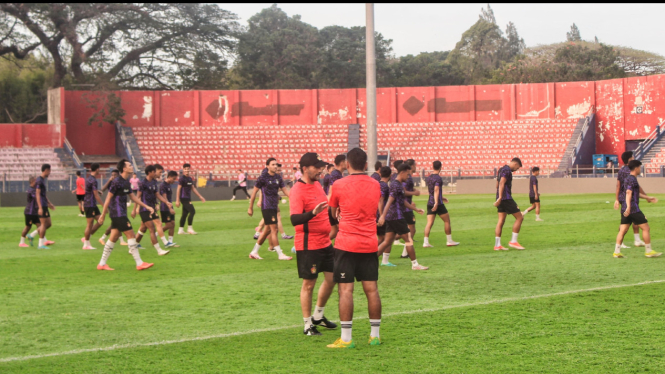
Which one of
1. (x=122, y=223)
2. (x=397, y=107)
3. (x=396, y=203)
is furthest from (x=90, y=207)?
(x=397, y=107)

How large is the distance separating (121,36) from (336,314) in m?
58.8

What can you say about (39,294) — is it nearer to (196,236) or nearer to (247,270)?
(247,270)

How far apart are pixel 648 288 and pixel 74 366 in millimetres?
7034

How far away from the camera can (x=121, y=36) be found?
2427 inches

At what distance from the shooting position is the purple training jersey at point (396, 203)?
11.4 meters

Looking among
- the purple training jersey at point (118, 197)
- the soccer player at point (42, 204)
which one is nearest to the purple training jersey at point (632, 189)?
the purple training jersey at point (118, 197)

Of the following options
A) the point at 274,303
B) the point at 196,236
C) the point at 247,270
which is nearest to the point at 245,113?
the point at 196,236

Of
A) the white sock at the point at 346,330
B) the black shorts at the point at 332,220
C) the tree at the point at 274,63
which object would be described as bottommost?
the white sock at the point at 346,330

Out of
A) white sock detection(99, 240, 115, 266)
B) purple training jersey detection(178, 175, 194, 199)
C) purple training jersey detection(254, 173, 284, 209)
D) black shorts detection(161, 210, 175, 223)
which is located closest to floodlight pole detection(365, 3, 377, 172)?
purple training jersey detection(178, 175, 194, 199)

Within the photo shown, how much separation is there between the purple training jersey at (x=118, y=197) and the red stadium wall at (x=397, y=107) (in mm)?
40101

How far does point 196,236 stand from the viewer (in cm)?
1822

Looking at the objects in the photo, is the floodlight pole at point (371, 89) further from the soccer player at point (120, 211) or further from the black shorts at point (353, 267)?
the black shorts at point (353, 267)

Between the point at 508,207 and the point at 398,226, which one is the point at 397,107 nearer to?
the point at 508,207

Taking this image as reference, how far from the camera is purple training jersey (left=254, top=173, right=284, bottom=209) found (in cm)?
1252
